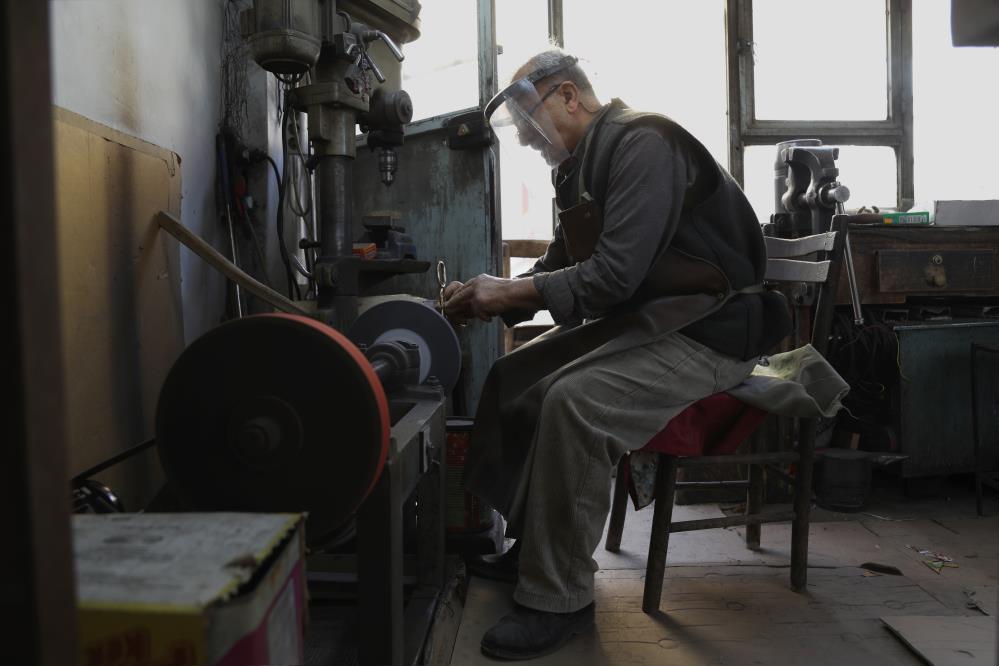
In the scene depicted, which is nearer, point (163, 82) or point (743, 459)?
point (743, 459)

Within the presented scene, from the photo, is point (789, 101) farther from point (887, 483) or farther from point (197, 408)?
point (197, 408)

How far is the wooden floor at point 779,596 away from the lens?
168 cm

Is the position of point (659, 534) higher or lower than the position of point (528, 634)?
higher

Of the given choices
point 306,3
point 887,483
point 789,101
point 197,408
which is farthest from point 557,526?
point 789,101

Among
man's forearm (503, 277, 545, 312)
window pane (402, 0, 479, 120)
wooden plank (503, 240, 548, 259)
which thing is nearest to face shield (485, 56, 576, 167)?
man's forearm (503, 277, 545, 312)

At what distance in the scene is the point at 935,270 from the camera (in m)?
2.94

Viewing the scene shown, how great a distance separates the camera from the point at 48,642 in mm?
505

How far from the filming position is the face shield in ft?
6.52

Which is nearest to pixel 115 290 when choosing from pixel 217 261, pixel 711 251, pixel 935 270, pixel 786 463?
pixel 217 261

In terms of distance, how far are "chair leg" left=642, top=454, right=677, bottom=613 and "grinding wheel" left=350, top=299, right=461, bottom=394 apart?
2.13ft

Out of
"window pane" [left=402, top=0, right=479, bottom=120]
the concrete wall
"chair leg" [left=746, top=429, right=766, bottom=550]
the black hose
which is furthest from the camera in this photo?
"window pane" [left=402, top=0, right=479, bottom=120]

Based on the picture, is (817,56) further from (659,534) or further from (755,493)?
(659,534)

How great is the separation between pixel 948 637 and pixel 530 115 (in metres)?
1.65

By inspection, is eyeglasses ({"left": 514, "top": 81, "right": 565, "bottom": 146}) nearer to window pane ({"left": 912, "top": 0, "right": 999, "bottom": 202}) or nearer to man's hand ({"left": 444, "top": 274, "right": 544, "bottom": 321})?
man's hand ({"left": 444, "top": 274, "right": 544, "bottom": 321})
